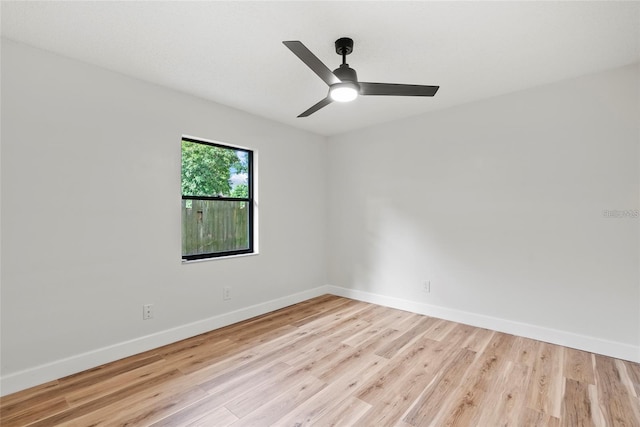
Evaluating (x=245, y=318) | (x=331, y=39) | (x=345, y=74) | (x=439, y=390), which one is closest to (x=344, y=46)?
(x=331, y=39)

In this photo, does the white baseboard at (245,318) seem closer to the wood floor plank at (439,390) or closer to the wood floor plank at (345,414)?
the wood floor plank at (439,390)

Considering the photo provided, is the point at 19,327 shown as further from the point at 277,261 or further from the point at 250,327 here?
the point at 277,261

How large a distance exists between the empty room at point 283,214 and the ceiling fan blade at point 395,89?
0.07 feet

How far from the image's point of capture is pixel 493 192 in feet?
10.4

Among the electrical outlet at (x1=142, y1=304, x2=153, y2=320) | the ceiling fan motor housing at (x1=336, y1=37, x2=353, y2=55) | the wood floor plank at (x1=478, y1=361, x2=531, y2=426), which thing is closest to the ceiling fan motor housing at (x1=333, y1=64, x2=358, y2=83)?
the ceiling fan motor housing at (x1=336, y1=37, x2=353, y2=55)

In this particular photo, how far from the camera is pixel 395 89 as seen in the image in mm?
2031

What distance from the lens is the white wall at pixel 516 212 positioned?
2545 millimetres

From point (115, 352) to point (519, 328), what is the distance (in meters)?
3.70

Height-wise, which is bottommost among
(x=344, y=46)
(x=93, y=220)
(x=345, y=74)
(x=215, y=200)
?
(x=93, y=220)

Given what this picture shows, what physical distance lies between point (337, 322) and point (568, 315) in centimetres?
218

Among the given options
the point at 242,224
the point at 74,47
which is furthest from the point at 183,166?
→ the point at 74,47

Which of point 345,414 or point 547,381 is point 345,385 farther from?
point 547,381

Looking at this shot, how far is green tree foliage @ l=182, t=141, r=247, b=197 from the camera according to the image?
311 centimetres

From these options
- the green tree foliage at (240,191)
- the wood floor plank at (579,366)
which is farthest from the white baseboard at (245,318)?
the green tree foliage at (240,191)
